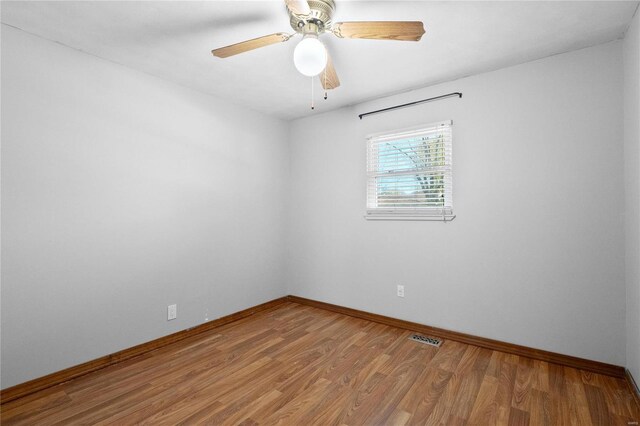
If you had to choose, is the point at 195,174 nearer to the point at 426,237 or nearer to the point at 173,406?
the point at 173,406

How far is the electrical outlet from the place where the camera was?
2.83m

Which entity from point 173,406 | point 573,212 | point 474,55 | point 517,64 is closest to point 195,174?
point 173,406

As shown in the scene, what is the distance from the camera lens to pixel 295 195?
410cm

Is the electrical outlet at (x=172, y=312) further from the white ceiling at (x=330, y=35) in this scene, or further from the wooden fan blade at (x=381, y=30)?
the wooden fan blade at (x=381, y=30)

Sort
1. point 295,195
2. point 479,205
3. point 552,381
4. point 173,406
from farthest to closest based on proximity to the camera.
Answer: point 295,195, point 479,205, point 552,381, point 173,406

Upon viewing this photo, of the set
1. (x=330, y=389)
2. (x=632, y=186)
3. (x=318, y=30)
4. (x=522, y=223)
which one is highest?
(x=318, y=30)

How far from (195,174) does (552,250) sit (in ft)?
10.6

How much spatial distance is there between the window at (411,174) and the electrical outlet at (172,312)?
7.15 feet

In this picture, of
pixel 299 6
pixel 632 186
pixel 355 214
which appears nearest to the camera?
pixel 299 6

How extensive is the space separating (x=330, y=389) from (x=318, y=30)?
7.59ft

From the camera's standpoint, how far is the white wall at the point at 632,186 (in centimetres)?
188

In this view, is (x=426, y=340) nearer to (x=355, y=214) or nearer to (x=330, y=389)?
(x=330, y=389)

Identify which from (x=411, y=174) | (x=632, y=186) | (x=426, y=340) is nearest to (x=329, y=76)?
(x=411, y=174)

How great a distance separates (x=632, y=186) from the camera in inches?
77.9
